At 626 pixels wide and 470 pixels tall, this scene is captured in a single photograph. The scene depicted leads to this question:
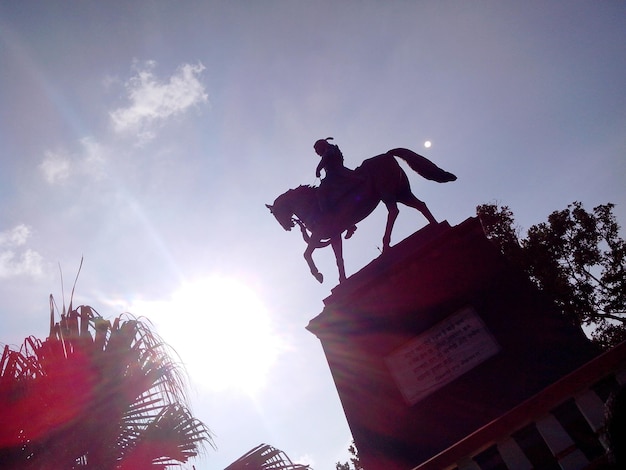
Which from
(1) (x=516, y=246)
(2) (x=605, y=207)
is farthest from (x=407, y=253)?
(2) (x=605, y=207)

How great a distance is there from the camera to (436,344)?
3.88m

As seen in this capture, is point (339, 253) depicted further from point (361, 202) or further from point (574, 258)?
point (574, 258)

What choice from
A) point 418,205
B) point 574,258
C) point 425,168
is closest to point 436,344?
point 418,205

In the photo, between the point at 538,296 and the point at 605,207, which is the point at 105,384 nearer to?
the point at 538,296

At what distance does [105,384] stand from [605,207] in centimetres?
1911

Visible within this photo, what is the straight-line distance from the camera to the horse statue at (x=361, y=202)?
17.2 ft

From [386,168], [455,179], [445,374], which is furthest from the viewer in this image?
[386,168]

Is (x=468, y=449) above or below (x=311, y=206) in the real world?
below

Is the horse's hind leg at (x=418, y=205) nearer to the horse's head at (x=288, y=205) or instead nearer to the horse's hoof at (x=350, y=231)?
the horse's hoof at (x=350, y=231)

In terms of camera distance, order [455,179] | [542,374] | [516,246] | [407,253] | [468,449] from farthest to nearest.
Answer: [516,246] → [455,179] → [407,253] → [542,374] → [468,449]

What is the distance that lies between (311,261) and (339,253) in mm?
438

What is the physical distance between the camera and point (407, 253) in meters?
4.56

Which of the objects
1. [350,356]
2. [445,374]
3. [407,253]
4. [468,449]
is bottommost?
[468,449]

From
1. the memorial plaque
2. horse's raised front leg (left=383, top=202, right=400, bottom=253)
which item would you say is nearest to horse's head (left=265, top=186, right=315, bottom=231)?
horse's raised front leg (left=383, top=202, right=400, bottom=253)
